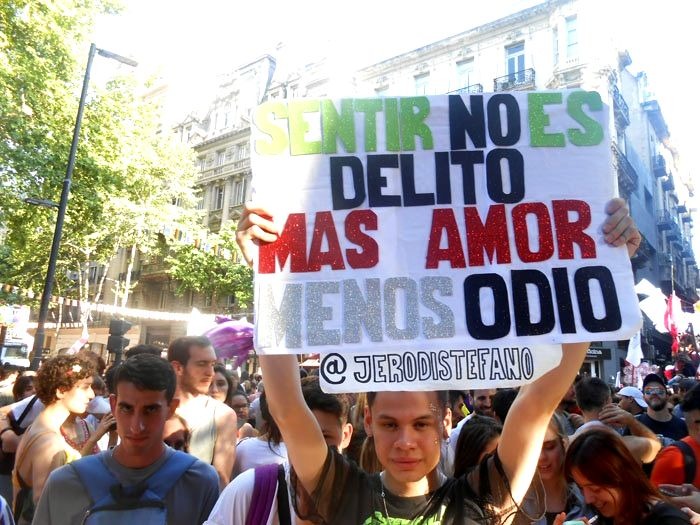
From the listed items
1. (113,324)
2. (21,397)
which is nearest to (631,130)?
(113,324)

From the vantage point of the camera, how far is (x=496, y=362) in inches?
76.9

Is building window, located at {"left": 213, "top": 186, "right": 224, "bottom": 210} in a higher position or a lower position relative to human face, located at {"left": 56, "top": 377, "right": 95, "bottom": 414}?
higher

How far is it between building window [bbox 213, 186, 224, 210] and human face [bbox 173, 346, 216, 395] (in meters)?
33.4

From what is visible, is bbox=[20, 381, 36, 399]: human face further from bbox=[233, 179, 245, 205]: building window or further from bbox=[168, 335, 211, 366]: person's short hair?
bbox=[233, 179, 245, 205]: building window

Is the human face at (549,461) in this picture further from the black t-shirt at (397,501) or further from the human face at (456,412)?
the human face at (456,412)

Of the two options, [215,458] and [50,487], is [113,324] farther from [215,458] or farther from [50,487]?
[50,487]

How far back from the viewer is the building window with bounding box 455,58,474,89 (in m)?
26.8

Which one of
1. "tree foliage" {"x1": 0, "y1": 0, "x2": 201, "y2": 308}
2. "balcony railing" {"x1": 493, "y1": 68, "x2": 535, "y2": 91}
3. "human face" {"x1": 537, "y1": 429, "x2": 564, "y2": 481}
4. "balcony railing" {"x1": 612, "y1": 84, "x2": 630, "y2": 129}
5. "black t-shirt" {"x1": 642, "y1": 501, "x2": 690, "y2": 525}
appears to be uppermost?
"balcony railing" {"x1": 493, "y1": 68, "x2": 535, "y2": 91}

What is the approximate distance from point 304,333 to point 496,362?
25.5 inches

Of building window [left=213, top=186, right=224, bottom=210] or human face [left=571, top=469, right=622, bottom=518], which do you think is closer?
human face [left=571, top=469, right=622, bottom=518]

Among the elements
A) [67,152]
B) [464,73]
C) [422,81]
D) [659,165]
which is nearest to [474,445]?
[67,152]

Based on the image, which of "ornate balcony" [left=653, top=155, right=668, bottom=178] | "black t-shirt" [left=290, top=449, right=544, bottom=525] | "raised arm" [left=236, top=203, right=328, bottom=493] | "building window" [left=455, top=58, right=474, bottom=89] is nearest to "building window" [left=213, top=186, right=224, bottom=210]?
"building window" [left=455, top=58, right=474, bottom=89]

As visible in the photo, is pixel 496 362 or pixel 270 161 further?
pixel 270 161

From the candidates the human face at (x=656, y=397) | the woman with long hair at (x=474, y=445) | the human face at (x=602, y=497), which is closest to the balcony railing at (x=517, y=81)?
the human face at (x=656, y=397)
